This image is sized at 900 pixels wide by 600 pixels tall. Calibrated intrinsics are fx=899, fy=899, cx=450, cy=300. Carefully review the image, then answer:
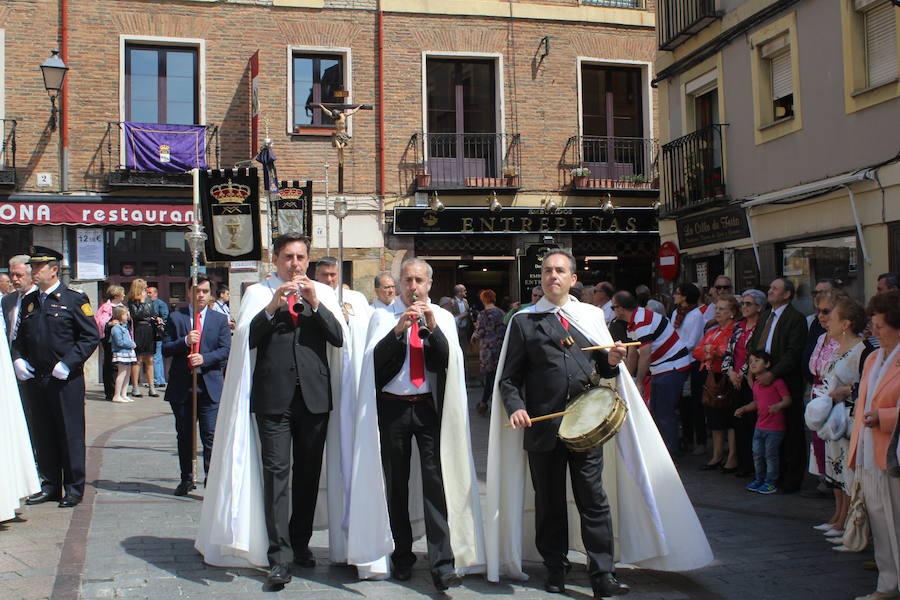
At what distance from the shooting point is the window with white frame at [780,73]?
1341cm

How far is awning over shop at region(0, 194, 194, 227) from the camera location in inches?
727

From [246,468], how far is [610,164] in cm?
1734

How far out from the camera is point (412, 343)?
5.50m

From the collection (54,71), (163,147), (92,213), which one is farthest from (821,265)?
(92,213)

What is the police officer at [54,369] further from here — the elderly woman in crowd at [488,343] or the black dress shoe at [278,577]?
the elderly woman in crowd at [488,343]

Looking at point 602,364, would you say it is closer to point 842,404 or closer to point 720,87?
point 842,404

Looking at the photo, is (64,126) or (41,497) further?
(64,126)

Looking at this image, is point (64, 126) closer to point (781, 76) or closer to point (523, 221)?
point (523, 221)

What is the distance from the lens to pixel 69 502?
7.32 metres

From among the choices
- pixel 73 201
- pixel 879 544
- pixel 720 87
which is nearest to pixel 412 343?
pixel 879 544

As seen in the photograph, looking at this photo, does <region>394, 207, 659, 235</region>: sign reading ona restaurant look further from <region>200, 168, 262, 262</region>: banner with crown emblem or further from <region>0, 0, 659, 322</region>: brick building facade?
<region>200, 168, 262, 262</region>: banner with crown emblem

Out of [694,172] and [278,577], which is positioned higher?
[694,172]

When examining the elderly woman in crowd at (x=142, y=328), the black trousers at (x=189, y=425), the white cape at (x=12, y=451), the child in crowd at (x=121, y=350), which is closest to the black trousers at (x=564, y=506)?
the black trousers at (x=189, y=425)

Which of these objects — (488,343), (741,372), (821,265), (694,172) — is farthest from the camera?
(694,172)
